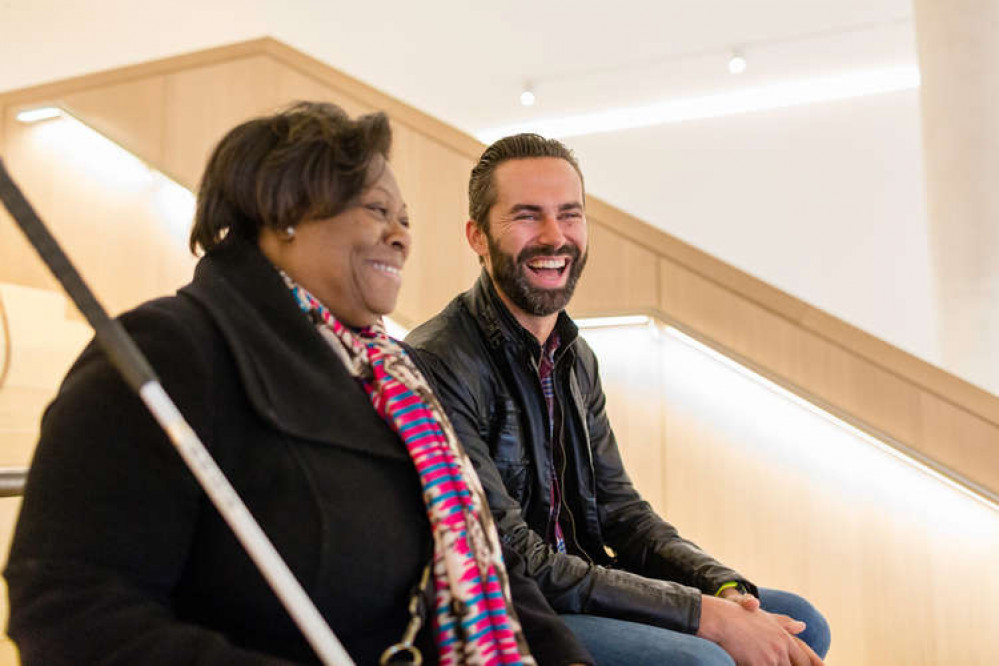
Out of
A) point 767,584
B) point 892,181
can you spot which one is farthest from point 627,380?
point 892,181

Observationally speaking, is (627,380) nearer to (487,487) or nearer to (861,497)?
(861,497)

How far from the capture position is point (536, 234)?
192 centimetres

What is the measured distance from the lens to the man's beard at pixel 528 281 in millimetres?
1857

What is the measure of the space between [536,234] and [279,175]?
815 millimetres

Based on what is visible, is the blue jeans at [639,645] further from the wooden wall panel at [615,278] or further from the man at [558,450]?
the wooden wall panel at [615,278]

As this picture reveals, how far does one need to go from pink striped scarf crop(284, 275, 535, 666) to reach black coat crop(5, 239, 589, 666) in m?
0.03

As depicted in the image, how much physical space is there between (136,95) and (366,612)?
2.99m

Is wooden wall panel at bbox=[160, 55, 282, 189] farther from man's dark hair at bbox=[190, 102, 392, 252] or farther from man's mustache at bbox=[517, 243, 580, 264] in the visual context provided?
man's dark hair at bbox=[190, 102, 392, 252]

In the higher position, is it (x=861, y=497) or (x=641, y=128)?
(x=641, y=128)

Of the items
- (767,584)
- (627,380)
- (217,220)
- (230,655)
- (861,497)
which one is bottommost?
(767,584)

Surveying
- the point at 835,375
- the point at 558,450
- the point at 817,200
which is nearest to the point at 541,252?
the point at 558,450

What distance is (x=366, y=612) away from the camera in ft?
3.49

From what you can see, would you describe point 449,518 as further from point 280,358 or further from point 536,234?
point 536,234

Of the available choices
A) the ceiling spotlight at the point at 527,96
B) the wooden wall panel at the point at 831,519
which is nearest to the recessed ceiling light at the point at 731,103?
the ceiling spotlight at the point at 527,96
